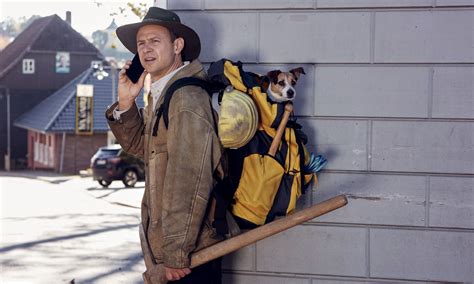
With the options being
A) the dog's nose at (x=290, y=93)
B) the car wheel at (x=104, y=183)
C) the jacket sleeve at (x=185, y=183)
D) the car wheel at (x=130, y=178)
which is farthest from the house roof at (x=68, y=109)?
the jacket sleeve at (x=185, y=183)

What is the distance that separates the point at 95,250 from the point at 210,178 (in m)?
8.69

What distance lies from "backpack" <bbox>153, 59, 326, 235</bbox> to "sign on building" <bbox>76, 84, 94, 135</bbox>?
33.9 m

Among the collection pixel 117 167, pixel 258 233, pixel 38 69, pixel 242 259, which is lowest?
pixel 117 167

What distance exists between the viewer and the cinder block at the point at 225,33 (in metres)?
4.61

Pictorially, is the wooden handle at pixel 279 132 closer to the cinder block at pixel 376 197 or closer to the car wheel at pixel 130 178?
the cinder block at pixel 376 197

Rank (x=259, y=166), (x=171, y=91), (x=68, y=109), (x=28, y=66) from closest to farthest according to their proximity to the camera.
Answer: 1. (x=171, y=91)
2. (x=259, y=166)
3. (x=68, y=109)
4. (x=28, y=66)

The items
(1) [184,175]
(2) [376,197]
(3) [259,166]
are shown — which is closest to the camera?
(1) [184,175]

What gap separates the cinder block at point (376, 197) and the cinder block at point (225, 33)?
881 millimetres

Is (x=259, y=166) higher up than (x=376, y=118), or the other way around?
(x=376, y=118)

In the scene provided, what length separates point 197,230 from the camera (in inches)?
146

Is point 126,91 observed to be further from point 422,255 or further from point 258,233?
point 422,255

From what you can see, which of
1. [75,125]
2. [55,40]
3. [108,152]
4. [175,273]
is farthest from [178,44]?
[55,40]

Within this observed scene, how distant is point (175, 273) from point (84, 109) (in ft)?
113

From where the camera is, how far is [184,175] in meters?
3.66
